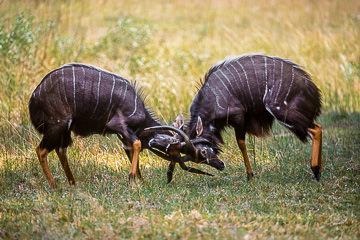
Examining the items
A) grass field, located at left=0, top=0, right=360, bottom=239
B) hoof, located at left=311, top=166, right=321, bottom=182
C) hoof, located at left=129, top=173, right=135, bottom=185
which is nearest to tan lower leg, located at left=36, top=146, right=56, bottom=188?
grass field, located at left=0, top=0, right=360, bottom=239

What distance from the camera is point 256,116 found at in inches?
256

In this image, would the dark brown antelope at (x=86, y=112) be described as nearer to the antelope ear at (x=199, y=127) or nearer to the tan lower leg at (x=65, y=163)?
the tan lower leg at (x=65, y=163)

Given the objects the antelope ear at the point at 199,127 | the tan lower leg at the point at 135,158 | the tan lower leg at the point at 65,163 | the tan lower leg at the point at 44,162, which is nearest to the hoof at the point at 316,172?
the antelope ear at the point at 199,127

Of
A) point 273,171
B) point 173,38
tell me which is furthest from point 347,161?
point 173,38

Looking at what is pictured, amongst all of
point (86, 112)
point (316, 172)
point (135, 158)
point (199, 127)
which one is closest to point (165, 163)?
point (199, 127)

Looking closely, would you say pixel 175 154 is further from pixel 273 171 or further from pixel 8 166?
pixel 8 166

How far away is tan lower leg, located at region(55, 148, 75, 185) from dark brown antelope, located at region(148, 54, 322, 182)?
1094 mm

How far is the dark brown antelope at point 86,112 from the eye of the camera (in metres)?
5.71

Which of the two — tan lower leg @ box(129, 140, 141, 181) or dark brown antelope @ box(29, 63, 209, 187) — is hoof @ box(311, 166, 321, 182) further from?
tan lower leg @ box(129, 140, 141, 181)

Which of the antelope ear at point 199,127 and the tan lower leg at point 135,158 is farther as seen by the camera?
the antelope ear at point 199,127

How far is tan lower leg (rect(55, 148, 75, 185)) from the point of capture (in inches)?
235

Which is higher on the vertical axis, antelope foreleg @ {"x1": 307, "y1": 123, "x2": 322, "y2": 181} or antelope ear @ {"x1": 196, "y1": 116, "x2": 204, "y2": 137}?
antelope ear @ {"x1": 196, "y1": 116, "x2": 204, "y2": 137}

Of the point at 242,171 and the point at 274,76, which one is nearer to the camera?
the point at 274,76

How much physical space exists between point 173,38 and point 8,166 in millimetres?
9707
